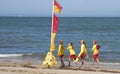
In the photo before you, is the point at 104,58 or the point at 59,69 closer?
the point at 59,69

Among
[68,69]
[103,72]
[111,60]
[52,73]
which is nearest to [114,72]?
[103,72]

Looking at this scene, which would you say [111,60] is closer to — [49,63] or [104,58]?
[104,58]

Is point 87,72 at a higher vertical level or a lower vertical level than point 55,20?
lower

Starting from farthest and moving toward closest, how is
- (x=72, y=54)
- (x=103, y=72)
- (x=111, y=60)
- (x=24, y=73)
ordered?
1. (x=111, y=60)
2. (x=72, y=54)
3. (x=103, y=72)
4. (x=24, y=73)

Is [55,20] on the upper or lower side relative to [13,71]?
upper

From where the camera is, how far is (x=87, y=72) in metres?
20.5

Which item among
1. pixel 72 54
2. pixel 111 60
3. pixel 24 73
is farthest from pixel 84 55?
pixel 111 60

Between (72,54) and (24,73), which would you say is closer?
(24,73)

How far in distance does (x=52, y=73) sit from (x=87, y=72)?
1.91m

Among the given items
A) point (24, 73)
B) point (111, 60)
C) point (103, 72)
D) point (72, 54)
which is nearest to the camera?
point (24, 73)

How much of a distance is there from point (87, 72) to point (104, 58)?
11.8 meters

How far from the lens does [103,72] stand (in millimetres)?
21000

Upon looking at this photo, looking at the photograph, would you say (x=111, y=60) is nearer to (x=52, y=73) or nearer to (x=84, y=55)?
(x=84, y=55)

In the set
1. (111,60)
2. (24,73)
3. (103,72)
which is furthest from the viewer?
(111,60)
